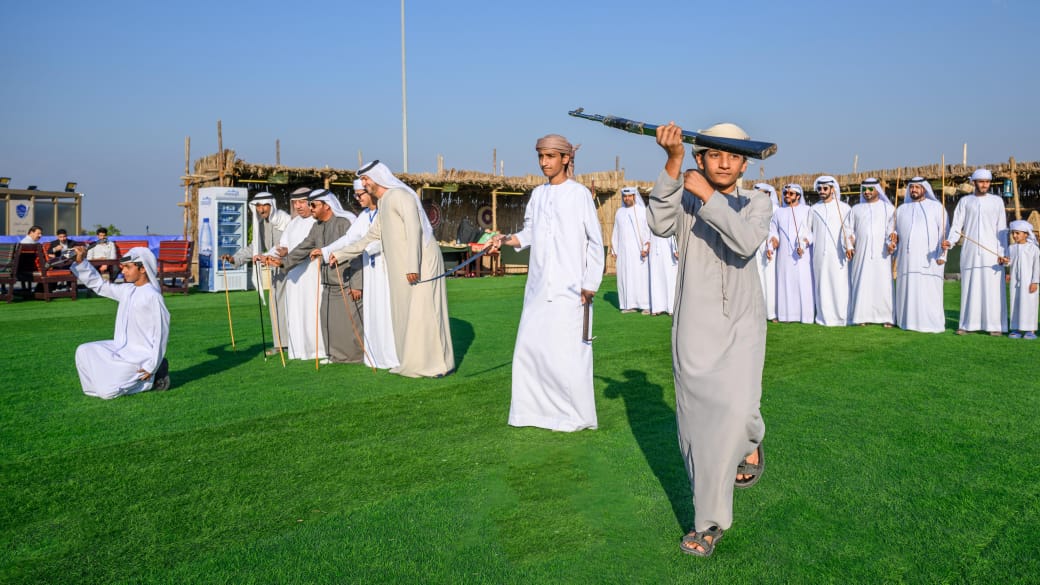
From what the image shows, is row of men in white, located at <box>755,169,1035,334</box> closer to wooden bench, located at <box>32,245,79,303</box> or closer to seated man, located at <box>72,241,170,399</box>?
seated man, located at <box>72,241,170,399</box>

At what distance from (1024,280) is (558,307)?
24.5 feet

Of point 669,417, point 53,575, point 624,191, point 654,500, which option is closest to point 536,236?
point 669,417

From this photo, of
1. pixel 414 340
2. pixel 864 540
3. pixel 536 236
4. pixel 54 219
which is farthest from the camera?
pixel 54 219

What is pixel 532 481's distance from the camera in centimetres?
443

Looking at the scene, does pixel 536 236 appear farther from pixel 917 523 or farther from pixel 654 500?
pixel 917 523

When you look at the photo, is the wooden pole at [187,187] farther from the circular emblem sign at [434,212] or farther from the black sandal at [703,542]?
the black sandal at [703,542]

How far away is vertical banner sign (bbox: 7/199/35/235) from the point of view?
26.2 metres

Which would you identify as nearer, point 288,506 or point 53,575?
point 53,575

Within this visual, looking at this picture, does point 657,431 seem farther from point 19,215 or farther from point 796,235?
point 19,215

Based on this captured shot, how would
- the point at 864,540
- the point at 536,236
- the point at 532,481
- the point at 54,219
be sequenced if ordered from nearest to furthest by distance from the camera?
the point at 864,540
the point at 532,481
the point at 536,236
the point at 54,219

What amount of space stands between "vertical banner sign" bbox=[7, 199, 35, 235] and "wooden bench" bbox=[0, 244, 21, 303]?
40.5ft

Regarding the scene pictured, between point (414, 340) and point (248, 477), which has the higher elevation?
point (414, 340)

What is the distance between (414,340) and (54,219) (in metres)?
25.7

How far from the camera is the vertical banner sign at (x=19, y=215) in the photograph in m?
26.2
